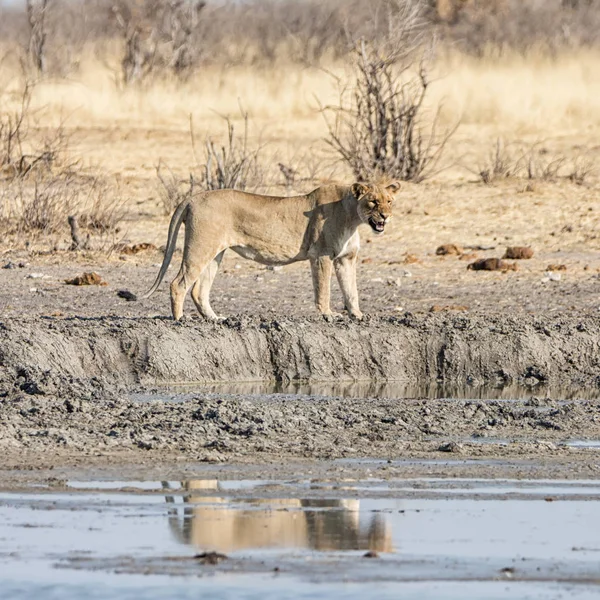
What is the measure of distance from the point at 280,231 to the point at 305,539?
240 inches

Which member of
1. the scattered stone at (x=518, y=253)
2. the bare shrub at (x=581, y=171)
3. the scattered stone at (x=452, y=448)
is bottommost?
the scattered stone at (x=518, y=253)

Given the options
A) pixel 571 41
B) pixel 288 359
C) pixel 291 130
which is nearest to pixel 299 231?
pixel 288 359

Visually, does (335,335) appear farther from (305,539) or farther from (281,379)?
(305,539)

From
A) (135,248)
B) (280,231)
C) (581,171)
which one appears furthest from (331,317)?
(581,171)

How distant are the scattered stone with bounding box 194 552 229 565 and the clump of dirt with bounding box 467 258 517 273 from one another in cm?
959

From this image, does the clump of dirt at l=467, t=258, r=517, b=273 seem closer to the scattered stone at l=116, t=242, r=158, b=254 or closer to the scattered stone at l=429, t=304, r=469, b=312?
the scattered stone at l=429, t=304, r=469, b=312

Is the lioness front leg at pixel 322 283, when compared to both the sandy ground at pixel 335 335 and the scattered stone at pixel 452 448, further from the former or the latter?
the scattered stone at pixel 452 448

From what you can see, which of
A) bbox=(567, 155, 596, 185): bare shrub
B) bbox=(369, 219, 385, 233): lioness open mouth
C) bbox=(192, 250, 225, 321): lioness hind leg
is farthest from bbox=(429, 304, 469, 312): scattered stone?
bbox=(567, 155, 596, 185): bare shrub

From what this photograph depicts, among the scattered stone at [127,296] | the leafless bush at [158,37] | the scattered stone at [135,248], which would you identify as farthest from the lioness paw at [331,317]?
the leafless bush at [158,37]

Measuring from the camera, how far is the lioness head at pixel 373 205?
1223cm

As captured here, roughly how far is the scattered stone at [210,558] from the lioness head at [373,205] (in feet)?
20.6

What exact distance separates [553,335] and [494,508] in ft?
15.9

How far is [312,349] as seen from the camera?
11.3m

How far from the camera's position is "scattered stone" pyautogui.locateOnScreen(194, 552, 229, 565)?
6121 millimetres
